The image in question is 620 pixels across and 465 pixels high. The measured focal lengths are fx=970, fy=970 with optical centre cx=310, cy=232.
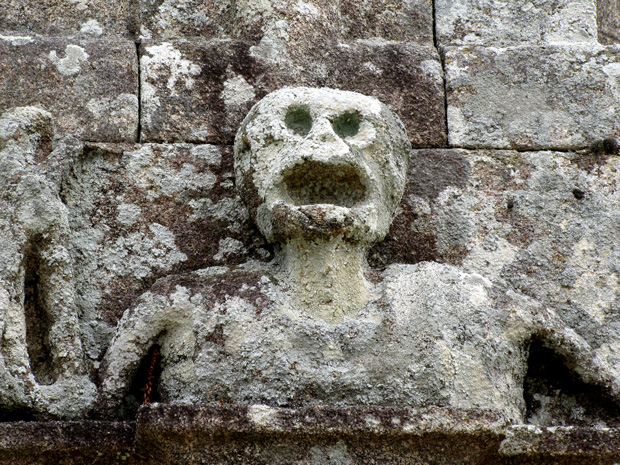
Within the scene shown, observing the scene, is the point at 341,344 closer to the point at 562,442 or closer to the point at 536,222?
the point at 562,442

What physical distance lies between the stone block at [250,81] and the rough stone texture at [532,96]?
8 cm

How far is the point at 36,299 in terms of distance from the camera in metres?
2.53

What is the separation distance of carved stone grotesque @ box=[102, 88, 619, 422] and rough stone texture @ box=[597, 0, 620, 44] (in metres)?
1.25

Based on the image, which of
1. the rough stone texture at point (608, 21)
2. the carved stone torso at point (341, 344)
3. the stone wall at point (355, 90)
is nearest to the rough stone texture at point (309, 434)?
the carved stone torso at point (341, 344)

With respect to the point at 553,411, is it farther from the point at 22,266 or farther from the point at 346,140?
the point at 22,266

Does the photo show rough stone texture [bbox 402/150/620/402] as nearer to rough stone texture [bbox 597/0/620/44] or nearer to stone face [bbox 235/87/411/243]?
stone face [bbox 235/87/411/243]

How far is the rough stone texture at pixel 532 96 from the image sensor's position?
3.07m

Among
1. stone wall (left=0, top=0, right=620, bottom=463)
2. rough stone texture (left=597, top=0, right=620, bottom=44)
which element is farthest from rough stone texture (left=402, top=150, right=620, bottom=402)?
rough stone texture (left=597, top=0, right=620, bottom=44)

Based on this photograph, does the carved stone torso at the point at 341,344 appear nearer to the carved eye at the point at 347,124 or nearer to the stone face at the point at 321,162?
the stone face at the point at 321,162

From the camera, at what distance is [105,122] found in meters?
2.93

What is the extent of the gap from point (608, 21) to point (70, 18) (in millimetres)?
1936

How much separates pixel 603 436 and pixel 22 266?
1480mm

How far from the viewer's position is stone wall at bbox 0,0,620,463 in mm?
2752

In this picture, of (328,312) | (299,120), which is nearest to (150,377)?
(328,312)
